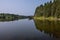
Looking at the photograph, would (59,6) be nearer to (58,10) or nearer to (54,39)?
(58,10)

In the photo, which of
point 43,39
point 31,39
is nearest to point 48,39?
point 43,39

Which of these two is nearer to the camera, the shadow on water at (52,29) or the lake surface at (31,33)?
the lake surface at (31,33)

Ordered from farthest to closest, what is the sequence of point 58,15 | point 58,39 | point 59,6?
point 59,6, point 58,15, point 58,39

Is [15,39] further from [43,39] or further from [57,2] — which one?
[57,2]

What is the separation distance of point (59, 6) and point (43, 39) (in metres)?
72.9

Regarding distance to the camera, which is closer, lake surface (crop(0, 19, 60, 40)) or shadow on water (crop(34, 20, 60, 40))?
lake surface (crop(0, 19, 60, 40))

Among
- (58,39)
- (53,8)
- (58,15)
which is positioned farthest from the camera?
(53,8)

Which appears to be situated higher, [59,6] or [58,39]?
[58,39]

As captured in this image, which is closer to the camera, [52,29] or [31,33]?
[31,33]

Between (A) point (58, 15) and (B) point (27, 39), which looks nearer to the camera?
(B) point (27, 39)

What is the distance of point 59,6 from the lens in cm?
9256

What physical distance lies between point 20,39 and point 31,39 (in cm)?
169

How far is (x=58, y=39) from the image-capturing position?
22031 mm

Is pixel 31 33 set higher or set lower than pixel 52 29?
higher
